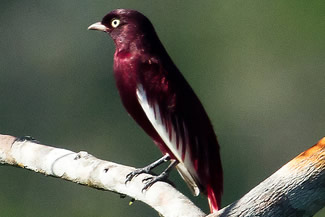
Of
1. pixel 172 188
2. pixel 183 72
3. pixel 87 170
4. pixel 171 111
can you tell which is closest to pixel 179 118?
pixel 171 111

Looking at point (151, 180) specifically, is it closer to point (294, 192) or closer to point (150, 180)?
point (150, 180)

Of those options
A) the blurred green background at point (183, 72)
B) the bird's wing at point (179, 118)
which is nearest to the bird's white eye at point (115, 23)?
the bird's wing at point (179, 118)

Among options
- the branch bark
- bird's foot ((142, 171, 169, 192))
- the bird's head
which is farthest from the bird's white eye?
bird's foot ((142, 171, 169, 192))

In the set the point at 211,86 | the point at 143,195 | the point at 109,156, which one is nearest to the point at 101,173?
the point at 143,195

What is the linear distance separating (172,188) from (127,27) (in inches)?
48.5

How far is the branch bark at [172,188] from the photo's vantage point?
12.6ft

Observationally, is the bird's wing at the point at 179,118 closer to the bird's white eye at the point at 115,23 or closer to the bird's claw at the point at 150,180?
the bird's white eye at the point at 115,23

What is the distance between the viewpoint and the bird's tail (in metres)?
5.30

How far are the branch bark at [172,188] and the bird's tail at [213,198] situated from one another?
0.51 m

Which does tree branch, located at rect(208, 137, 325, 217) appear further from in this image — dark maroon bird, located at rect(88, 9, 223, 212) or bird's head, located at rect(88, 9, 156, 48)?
bird's head, located at rect(88, 9, 156, 48)

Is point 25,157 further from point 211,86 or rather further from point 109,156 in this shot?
point 211,86

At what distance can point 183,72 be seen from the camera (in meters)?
15.7

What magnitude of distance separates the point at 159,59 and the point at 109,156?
323 inches

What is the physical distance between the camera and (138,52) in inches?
213
